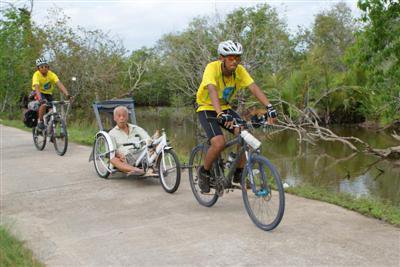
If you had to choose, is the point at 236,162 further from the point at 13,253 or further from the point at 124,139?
the point at 124,139

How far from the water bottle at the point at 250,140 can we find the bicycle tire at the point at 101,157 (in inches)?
128

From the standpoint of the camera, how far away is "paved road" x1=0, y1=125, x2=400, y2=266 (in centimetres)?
421

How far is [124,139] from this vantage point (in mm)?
7672

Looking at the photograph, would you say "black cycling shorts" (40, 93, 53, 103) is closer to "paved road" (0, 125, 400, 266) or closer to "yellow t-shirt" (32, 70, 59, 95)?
"yellow t-shirt" (32, 70, 59, 95)

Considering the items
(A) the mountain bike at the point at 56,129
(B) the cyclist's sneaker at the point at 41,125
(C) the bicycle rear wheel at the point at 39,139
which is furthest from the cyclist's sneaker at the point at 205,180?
(C) the bicycle rear wheel at the point at 39,139

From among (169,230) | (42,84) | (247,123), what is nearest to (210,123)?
(247,123)

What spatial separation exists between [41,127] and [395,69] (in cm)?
858

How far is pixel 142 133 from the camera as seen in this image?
772 cm

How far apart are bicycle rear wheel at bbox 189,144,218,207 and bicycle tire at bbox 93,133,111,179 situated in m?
1.96

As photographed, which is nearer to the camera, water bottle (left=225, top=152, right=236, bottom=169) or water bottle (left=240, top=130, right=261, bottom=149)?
water bottle (left=240, top=130, right=261, bottom=149)

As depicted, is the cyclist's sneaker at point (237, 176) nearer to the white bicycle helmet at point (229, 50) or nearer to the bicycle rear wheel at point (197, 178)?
the bicycle rear wheel at point (197, 178)

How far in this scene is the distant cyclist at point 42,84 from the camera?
10.3 meters

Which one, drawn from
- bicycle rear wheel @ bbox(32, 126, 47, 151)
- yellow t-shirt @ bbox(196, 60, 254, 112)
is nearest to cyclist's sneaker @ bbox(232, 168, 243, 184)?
yellow t-shirt @ bbox(196, 60, 254, 112)

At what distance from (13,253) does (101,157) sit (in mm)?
3639
